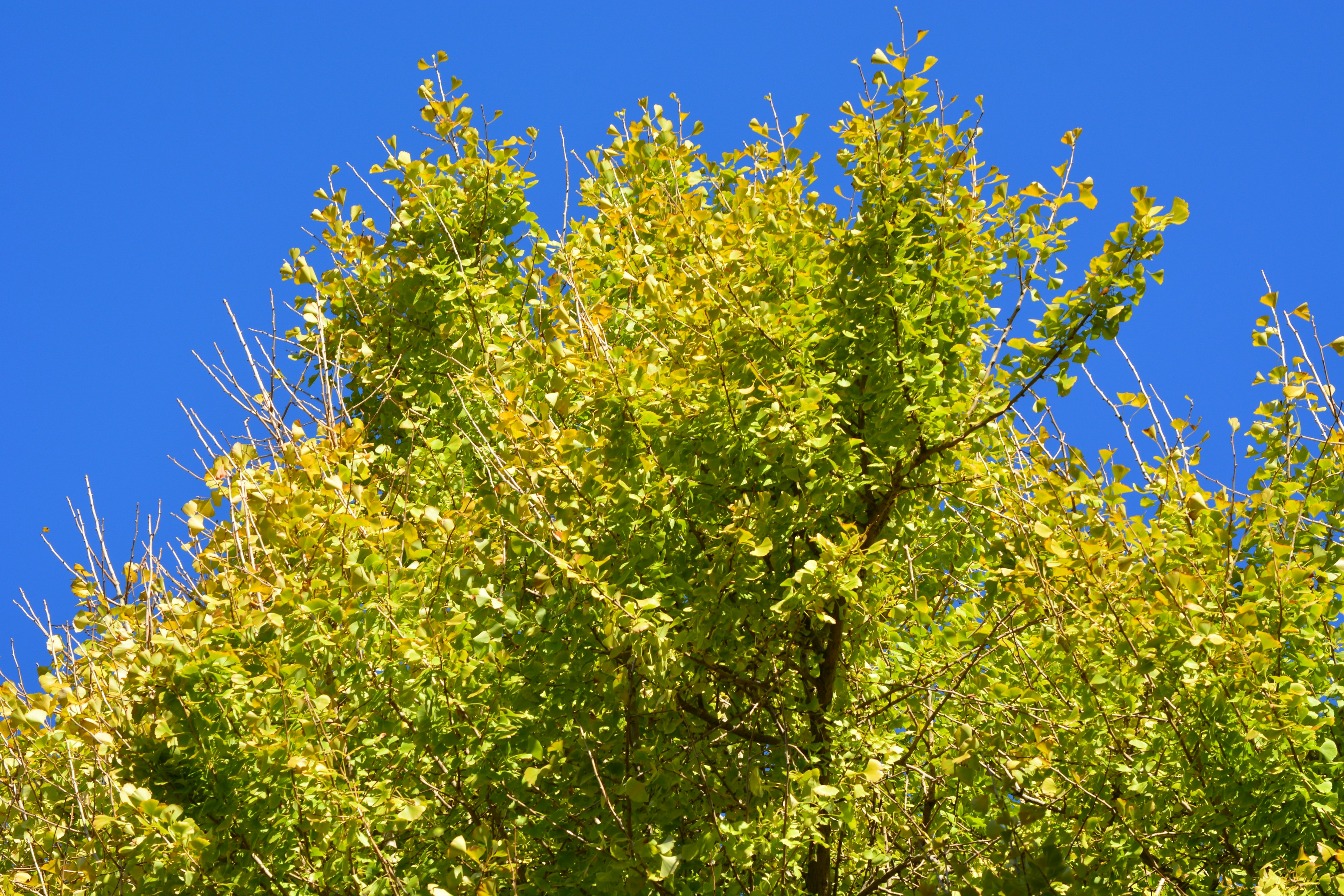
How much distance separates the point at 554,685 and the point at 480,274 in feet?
11.7

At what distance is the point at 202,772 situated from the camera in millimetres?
4516

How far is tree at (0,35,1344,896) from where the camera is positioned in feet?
13.4

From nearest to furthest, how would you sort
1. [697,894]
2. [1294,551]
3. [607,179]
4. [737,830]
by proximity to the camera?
[737,830] < [697,894] < [1294,551] < [607,179]

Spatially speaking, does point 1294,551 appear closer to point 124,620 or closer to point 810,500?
point 810,500

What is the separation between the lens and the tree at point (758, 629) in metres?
4.09

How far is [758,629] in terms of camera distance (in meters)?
4.66

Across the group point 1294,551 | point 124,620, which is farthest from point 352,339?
point 1294,551

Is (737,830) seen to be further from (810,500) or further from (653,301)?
(653,301)

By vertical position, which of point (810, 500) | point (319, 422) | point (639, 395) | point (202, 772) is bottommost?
point (202, 772)

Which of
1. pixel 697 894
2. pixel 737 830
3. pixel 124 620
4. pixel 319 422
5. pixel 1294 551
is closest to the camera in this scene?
pixel 737 830

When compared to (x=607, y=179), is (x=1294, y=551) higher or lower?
lower

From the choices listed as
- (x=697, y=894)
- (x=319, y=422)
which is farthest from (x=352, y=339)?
(x=697, y=894)

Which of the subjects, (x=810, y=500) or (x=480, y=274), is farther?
(x=480, y=274)

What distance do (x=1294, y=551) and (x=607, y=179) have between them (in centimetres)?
545
